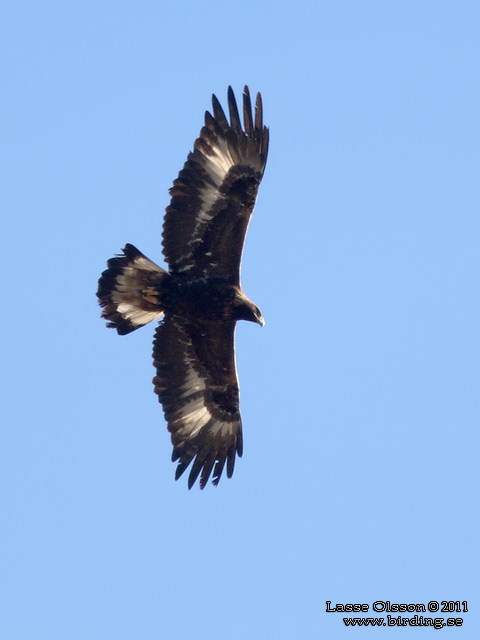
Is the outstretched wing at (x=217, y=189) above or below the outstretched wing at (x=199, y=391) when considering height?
above

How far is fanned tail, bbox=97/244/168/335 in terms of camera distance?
45.6 feet

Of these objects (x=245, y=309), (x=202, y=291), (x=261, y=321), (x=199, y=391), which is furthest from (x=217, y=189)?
(x=199, y=391)

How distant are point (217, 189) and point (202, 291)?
1.30m

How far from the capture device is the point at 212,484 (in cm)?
1456

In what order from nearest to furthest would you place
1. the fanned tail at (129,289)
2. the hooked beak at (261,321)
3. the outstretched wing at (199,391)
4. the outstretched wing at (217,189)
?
the outstretched wing at (217,189)
the fanned tail at (129,289)
the hooked beak at (261,321)
the outstretched wing at (199,391)

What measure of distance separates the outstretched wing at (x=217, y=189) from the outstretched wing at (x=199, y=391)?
39.0 inches

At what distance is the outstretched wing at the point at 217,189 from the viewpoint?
13.6m

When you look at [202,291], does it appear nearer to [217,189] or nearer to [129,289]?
[129,289]

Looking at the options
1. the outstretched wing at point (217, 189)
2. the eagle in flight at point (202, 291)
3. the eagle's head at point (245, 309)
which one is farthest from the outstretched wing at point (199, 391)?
the outstretched wing at point (217, 189)

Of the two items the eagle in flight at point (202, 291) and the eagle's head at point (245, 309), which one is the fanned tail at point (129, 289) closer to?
the eagle in flight at point (202, 291)

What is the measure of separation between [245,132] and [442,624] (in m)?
6.44

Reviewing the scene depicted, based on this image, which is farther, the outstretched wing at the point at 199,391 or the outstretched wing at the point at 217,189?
the outstretched wing at the point at 199,391

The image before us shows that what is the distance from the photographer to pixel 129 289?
14055mm

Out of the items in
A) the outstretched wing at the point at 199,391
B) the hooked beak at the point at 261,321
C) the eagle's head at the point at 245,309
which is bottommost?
the outstretched wing at the point at 199,391
